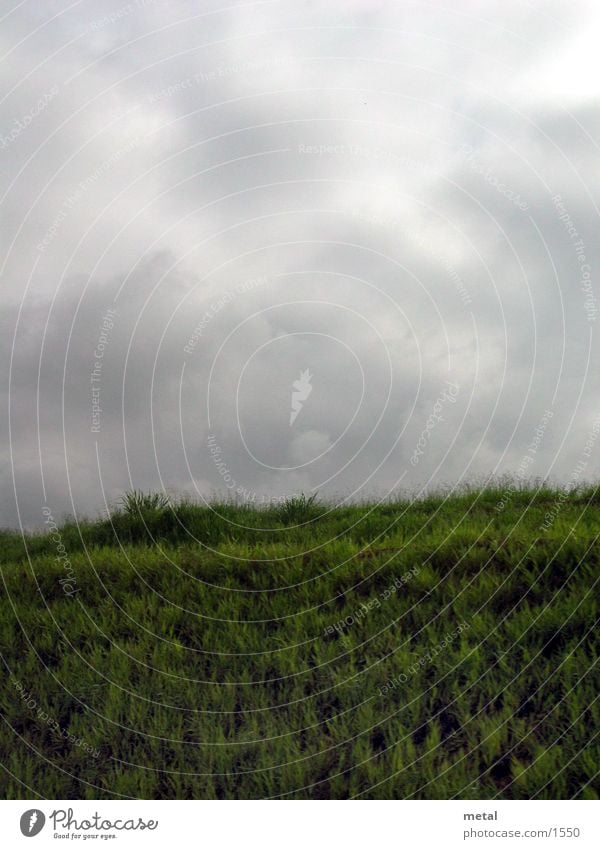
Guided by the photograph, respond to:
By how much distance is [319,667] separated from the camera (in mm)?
5398

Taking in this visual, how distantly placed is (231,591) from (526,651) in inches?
104

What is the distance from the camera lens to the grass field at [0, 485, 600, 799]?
14.9 ft

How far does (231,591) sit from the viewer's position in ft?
22.0

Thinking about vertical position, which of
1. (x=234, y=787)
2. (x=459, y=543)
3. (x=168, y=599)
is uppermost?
(x=459, y=543)

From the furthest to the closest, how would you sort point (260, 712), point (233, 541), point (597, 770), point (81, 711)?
point (233, 541), point (81, 711), point (260, 712), point (597, 770)

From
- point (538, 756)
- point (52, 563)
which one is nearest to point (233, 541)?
point (52, 563)

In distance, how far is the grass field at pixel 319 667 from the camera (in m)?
4.54

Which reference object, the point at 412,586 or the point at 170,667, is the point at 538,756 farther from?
the point at 170,667
